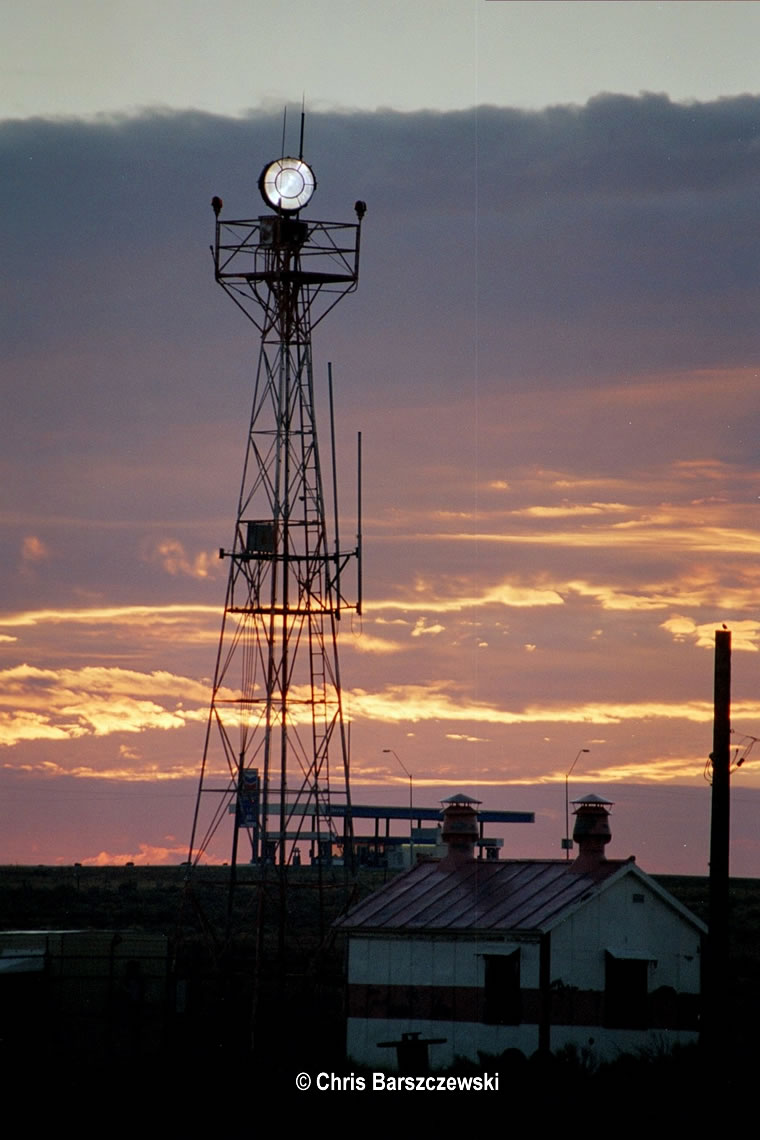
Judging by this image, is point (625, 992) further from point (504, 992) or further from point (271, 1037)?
point (271, 1037)

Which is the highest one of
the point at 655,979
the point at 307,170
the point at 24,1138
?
the point at 307,170

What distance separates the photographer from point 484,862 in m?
42.9

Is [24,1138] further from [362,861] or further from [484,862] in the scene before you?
[362,861]

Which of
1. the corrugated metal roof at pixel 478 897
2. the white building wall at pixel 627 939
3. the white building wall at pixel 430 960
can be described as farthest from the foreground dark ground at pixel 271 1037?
the white building wall at pixel 627 939

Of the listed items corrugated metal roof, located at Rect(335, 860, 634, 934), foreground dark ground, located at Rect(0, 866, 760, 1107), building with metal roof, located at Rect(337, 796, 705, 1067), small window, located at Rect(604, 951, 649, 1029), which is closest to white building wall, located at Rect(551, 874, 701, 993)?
building with metal roof, located at Rect(337, 796, 705, 1067)

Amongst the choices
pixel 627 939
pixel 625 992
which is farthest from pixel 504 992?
pixel 627 939

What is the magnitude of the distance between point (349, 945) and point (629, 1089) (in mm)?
8523

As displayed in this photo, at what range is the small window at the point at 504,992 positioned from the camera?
1451 inches

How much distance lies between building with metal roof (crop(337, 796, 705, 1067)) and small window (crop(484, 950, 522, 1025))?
0.02 m

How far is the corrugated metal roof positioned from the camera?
38.0 m

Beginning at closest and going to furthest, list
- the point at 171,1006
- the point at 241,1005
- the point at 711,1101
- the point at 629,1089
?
the point at 711,1101
the point at 629,1089
the point at 171,1006
the point at 241,1005

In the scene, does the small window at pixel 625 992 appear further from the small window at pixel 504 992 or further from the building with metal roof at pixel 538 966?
the small window at pixel 504 992

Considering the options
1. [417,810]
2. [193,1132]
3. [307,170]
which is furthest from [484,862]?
[417,810]

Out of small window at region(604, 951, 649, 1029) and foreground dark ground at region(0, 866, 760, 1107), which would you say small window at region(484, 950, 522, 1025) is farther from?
small window at region(604, 951, 649, 1029)
